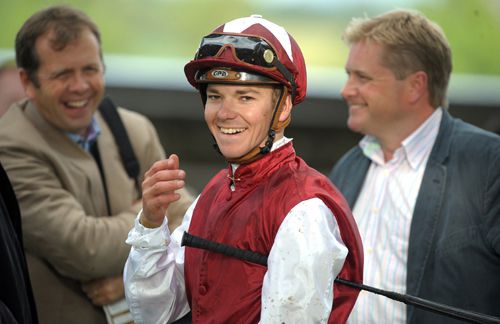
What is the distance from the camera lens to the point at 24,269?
3.53 metres

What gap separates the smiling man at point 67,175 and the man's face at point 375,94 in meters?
1.06

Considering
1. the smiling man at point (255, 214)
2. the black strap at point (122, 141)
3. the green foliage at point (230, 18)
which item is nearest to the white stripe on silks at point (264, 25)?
the smiling man at point (255, 214)

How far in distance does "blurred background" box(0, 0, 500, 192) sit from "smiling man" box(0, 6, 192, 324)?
12.9 ft

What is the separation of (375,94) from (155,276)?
1.82m

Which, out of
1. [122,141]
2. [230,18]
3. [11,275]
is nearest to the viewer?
[11,275]

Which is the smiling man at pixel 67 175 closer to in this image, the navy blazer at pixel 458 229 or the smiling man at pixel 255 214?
the smiling man at pixel 255 214

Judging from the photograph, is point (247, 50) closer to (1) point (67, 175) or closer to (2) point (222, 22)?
(1) point (67, 175)

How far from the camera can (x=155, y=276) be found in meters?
3.11

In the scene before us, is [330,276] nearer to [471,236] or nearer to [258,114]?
[258,114]

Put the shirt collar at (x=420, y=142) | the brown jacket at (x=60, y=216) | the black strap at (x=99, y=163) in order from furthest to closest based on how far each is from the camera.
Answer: the black strap at (x=99, y=163) → the shirt collar at (x=420, y=142) → the brown jacket at (x=60, y=216)

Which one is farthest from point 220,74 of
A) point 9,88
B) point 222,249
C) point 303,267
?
point 9,88

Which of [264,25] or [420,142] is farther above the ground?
[264,25]

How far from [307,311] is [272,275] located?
0.16m

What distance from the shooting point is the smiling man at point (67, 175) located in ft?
13.5
